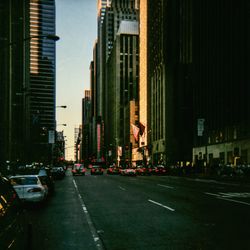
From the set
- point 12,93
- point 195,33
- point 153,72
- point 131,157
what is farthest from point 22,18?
point 195,33

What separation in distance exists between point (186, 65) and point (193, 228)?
94573mm

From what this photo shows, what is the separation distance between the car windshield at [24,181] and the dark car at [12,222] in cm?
1001

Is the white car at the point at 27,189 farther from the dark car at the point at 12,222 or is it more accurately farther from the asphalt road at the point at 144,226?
the dark car at the point at 12,222

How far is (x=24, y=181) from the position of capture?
16578 millimetres

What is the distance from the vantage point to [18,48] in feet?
455

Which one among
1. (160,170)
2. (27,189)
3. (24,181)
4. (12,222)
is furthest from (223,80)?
(12,222)

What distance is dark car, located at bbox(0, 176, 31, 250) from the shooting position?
15.8ft

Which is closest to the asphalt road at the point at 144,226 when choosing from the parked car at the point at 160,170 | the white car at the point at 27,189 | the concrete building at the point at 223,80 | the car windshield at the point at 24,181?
the white car at the point at 27,189

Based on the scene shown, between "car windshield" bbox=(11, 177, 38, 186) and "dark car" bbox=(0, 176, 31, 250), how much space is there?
32.8 feet

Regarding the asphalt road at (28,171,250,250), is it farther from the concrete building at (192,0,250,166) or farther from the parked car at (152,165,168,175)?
the parked car at (152,165,168,175)

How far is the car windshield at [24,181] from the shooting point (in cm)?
1631

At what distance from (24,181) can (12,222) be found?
37.8ft

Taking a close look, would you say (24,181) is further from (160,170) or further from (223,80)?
(223,80)

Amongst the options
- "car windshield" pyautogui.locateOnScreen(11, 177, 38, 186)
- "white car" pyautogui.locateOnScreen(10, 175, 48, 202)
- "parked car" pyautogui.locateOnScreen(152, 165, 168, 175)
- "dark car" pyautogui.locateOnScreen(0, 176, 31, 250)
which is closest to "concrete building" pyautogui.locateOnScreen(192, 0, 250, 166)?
"parked car" pyautogui.locateOnScreen(152, 165, 168, 175)
